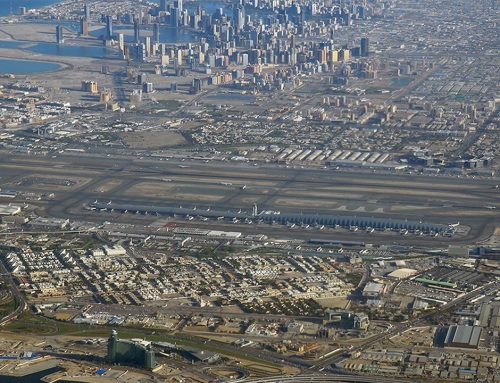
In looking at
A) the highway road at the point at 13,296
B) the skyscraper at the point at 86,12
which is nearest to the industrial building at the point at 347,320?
the highway road at the point at 13,296

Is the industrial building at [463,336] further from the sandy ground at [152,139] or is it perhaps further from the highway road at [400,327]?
the sandy ground at [152,139]

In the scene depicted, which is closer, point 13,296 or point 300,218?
point 13,296

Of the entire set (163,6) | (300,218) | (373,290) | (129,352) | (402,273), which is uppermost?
(129,352)

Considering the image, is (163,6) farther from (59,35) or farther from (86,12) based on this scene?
(59,35)

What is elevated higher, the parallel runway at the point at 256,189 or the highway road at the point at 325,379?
the highway road at the point at 325,379

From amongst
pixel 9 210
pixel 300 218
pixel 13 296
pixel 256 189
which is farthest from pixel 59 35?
pixel 13 296

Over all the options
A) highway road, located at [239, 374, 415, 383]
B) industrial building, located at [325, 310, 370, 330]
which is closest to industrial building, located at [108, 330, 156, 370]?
highway road, located at [239, 374, 415, 383]
